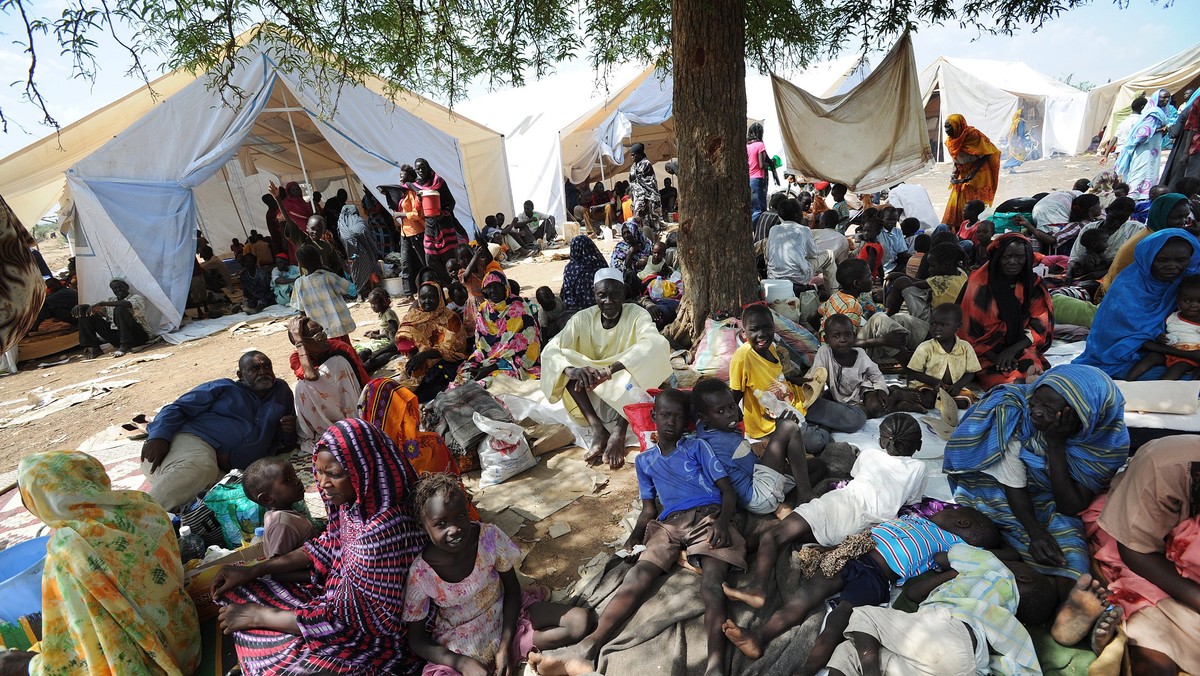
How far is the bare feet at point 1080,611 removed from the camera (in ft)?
6.72

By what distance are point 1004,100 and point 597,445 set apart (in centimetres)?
2081

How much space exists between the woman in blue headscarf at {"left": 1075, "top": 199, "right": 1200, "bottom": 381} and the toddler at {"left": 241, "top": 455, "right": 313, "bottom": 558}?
5.05 meters

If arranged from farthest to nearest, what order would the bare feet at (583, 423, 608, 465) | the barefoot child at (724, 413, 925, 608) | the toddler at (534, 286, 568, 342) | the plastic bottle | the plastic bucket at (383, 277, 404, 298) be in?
the plastic bucket at (383, 277, 404, 298) → the toddler at (534, 286, 568, 342) → the bare feet at (583, 423, 608, 465) → the plastic bottle → the barefoot child at (724, 413, 925, 608)

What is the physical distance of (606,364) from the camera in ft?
13.7

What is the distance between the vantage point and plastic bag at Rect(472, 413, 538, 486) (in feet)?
13.0

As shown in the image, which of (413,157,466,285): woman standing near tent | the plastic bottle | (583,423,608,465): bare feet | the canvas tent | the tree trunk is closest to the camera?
the plastic bottle

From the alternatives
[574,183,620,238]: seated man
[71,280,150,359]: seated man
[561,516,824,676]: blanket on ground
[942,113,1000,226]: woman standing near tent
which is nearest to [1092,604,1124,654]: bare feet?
[561,516,824,676]: blanket on ground

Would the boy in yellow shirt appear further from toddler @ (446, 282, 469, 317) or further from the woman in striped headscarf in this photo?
toddler @ (446, 282, 469, 317)

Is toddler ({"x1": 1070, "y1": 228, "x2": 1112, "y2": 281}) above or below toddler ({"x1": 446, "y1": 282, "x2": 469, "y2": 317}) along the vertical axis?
below

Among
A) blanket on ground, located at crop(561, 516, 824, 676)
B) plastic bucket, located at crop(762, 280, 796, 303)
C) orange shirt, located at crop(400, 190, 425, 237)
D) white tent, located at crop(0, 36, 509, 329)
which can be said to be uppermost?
white tent, located at crop(0, 36, 509, 329)

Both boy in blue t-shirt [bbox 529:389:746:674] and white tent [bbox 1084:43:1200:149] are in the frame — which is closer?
boy in blue t-shirt [bbox 529:389:746:674]

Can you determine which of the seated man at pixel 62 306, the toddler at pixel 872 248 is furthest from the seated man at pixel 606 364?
the seated man at pixel 62 306

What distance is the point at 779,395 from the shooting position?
12.1 ft

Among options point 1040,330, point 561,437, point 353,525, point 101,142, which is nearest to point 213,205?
point 101,142
